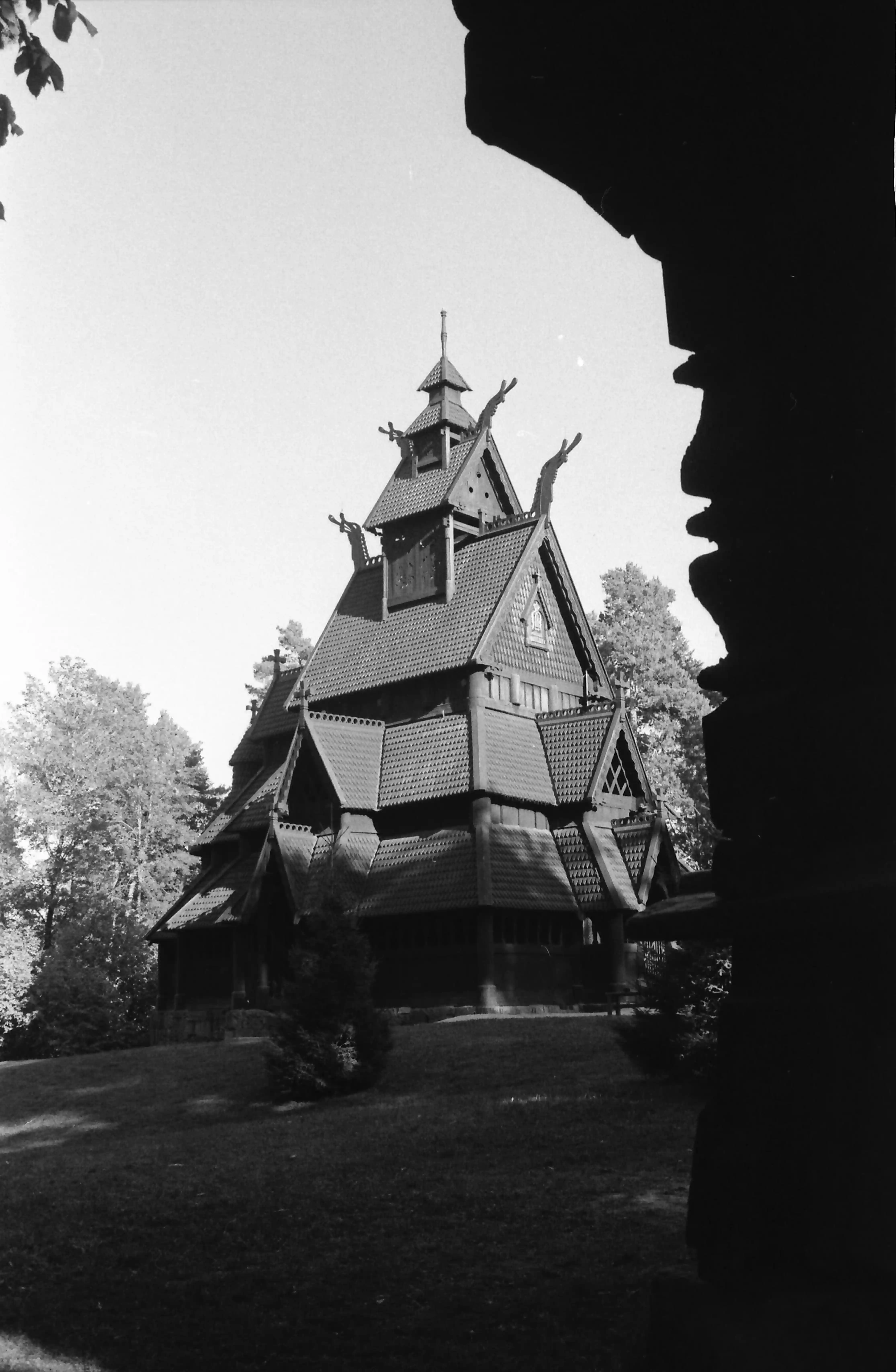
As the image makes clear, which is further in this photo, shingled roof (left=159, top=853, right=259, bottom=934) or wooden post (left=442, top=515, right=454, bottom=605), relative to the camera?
wooden post (left=442, top=515, right=454, bottom=605)

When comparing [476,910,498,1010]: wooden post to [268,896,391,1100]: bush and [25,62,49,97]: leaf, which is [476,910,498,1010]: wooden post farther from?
[25,62,49,97]: leaf

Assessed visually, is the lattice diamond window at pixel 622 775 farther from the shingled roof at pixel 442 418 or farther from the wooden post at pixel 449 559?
the shingled roof at pixel 442 418

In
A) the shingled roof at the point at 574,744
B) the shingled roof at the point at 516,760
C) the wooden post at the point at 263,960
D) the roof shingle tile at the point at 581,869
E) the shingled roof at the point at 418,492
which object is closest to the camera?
the roof shingle tile at the point at 581,869

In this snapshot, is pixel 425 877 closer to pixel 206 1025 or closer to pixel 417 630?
pixel 417 630

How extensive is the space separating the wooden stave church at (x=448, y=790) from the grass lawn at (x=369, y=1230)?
9.29 m

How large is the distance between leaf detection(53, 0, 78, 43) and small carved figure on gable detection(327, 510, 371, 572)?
97.0 feet

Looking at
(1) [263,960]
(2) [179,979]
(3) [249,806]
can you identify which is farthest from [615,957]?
(2) [179,979]

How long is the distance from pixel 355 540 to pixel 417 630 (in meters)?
6.13

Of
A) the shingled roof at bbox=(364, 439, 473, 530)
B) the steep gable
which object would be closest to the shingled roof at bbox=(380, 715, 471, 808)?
the steep gable

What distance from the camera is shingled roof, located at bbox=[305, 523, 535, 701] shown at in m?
30.7

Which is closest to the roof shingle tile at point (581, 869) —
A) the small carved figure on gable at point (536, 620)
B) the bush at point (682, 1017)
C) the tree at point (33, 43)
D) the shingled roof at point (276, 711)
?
the small carved figure on gable at point (536, 620)

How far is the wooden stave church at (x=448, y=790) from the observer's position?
27438 mm

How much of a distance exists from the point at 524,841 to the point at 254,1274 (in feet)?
68.4

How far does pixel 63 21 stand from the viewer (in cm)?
711
